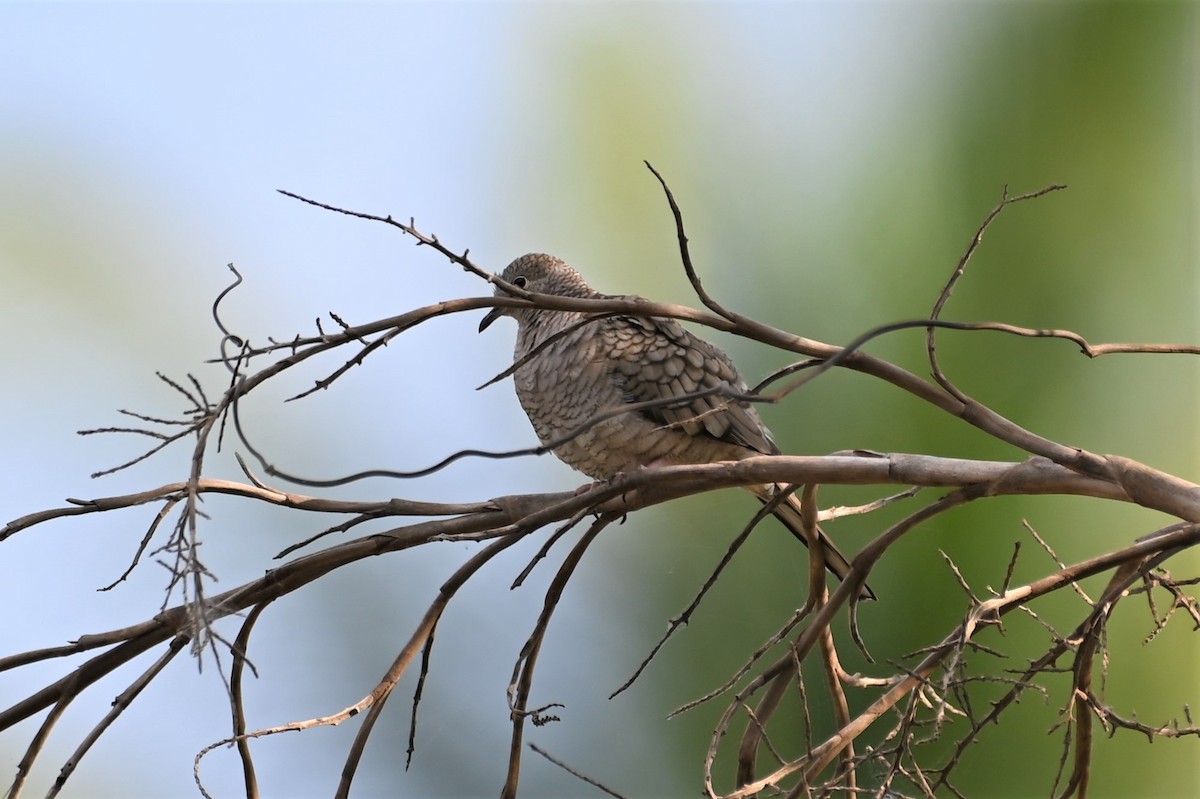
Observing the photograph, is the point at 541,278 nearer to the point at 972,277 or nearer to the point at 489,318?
the point at 489,318

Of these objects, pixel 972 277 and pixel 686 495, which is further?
pixel 972 277

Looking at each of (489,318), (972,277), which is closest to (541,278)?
(489,318)

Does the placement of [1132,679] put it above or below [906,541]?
below

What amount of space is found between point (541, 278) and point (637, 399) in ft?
1.54

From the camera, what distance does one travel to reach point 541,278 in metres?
2.00

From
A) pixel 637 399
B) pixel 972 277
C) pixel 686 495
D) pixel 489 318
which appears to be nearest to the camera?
pixel 686 495

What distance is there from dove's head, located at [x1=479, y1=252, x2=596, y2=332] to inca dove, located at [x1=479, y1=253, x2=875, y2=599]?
176mm

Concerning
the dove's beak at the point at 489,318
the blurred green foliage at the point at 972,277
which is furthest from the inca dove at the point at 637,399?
the blurred green foliage at the point at 972,277

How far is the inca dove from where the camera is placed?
62.3 inches

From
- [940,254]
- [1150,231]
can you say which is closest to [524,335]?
[940,254]

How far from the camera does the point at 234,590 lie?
1112 mm

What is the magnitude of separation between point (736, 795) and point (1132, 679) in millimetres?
2358

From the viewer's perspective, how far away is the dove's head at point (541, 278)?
195 centimetres

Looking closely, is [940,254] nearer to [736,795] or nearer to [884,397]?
[884,397]
